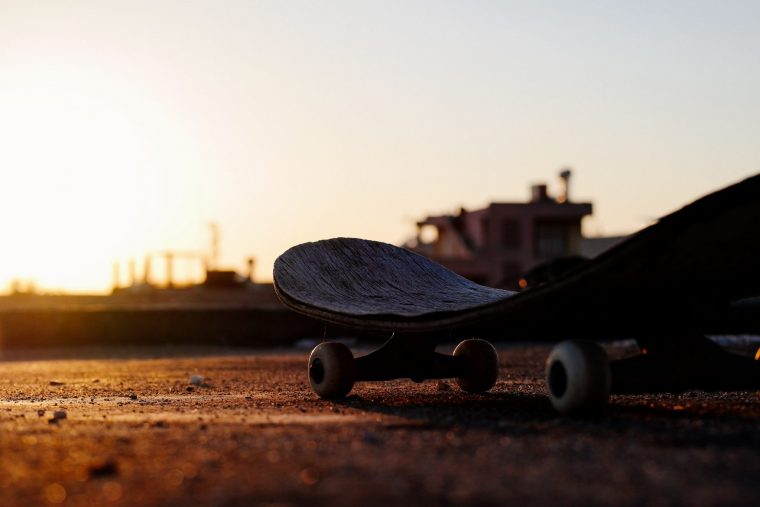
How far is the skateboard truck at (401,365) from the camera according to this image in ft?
27.0

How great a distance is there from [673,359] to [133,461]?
389 cm

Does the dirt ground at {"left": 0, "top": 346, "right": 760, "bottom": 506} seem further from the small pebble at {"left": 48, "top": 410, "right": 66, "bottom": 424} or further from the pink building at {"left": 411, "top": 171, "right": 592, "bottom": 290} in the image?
the pink building at {"left": 411, "top": 171, "right": 592, "bottom": 290}

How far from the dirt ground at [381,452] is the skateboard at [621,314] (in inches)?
10.3

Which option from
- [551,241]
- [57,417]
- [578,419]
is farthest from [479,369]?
[551,241]

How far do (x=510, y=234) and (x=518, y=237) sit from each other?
42 cm

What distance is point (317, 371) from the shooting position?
8.47m

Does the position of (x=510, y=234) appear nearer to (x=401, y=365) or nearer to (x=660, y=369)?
(x=401, y=365)

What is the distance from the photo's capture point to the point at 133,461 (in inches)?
181

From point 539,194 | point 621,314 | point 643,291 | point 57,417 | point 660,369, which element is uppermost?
point 539,194

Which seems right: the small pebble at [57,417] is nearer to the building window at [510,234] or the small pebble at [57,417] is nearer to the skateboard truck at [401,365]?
the skateboard truck at [401,365]

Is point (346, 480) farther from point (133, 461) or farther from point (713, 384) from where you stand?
point (713, 384)

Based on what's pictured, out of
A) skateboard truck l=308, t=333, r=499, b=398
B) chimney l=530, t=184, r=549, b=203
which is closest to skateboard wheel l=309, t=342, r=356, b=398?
skateboard truck l=308, t=333, r=499, b=398

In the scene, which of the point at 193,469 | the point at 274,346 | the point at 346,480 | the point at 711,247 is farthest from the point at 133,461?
the point at 274,346

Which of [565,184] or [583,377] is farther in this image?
[565,184]
